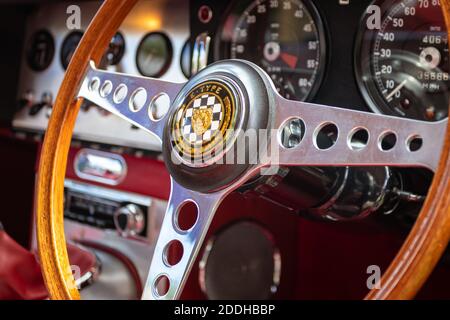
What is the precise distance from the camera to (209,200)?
0.89m

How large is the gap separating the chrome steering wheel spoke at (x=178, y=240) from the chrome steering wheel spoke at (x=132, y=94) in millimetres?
115

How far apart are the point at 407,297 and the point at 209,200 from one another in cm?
32

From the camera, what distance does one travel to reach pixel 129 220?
179 centimetres

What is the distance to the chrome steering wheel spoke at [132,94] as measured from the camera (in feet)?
3.20

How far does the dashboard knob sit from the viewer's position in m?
1.78

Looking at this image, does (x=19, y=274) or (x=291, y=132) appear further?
(x=19, y=274)

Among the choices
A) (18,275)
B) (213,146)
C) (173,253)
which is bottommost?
(18,275)

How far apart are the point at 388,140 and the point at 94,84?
1.76 ft

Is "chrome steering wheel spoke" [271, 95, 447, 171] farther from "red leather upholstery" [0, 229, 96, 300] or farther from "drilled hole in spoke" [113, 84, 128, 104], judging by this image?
"red leather upholstery" [0, 229, 96, 300]

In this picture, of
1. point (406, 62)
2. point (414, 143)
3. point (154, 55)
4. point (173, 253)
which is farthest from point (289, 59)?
point (414, 143)

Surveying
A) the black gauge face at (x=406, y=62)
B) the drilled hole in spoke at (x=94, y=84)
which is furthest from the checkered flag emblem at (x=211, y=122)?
the black gauge face at (x=406, y=62)

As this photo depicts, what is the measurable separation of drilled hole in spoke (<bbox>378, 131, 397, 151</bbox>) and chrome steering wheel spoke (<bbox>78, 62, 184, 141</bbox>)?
0.34 m

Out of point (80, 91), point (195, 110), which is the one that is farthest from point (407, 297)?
point (80, 91)

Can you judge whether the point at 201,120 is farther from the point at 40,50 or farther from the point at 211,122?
the point at 40,50
